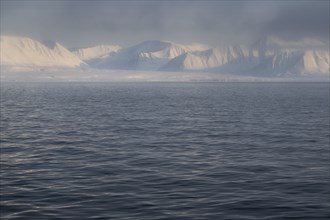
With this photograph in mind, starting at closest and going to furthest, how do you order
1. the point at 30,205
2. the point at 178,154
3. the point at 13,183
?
the point at 30,205
the point at 13,183
the point at 178,154

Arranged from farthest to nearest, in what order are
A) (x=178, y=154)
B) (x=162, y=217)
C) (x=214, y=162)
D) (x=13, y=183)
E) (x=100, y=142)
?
(x=100, y=142) < (x=178, y=154) < (x=214, y=162) < (x=13, y=183) < (x=162, y=217)

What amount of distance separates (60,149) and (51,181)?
14.0 m

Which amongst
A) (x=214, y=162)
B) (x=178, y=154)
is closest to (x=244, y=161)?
(x=214, y=162)

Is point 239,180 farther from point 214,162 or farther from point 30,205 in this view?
point 30,205

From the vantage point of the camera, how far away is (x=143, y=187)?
2614 centimetres

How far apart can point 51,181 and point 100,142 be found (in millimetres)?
18697

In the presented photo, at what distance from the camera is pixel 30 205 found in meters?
22.3

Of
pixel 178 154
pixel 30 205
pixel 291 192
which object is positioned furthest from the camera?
pixel 178 154

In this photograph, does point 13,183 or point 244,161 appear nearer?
point 13,183

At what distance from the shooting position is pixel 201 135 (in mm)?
53281

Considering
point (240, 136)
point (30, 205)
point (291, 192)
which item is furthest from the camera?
point (240, 136)

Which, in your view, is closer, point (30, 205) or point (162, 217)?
point (162, 217)

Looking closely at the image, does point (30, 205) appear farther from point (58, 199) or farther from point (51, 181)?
point (51, 181)

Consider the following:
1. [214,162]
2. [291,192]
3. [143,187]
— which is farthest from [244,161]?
[143,187]
